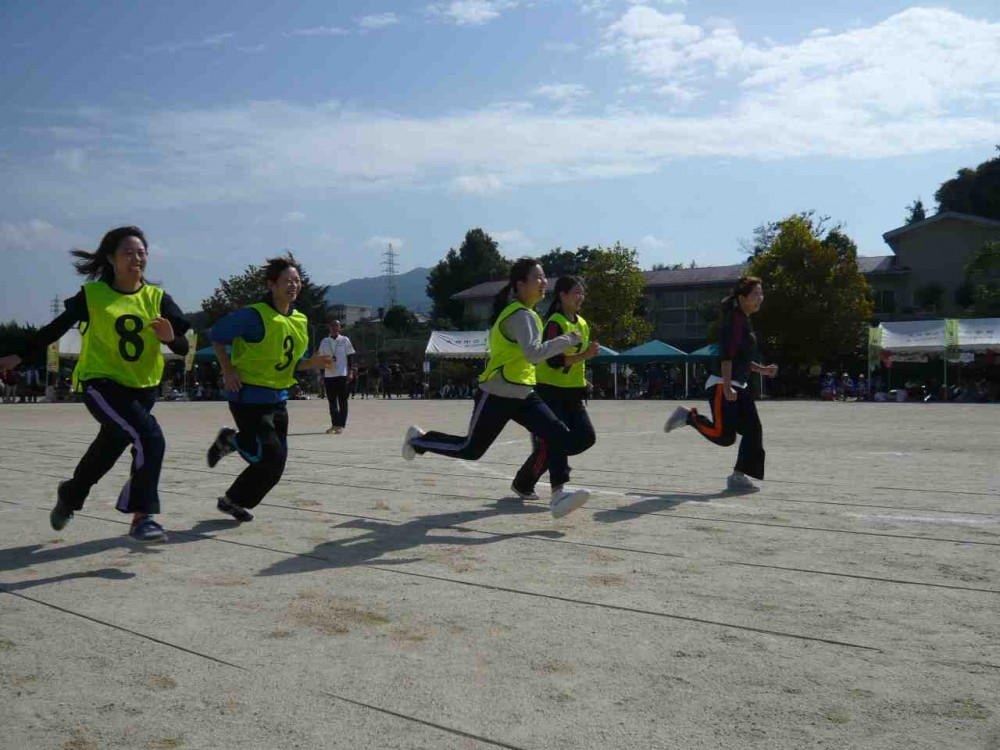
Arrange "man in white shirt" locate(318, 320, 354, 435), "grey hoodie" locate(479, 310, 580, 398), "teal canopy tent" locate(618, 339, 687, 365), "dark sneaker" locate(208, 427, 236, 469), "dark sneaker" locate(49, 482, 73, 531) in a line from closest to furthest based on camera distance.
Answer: "dark sneaker" locate(49, 482, 73, 531), "grey hoodie" locate(479, 310, 580, 398), "dark sneaker" locate(208, 427, 236, 469), "man in white shirt" locate(318, 320, 354, 435), "teal canopy tent" locate(618, 339, 687, 365)

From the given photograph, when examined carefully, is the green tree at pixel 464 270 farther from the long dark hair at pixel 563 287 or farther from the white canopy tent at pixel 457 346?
the long dark hair at pixel 563 287

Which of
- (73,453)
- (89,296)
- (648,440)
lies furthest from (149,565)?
(648,440)

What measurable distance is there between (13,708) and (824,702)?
2431 mm

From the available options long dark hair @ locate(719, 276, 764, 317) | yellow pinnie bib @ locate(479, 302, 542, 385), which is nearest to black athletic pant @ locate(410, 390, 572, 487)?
yellow pinnie bib @ locate(479, 302, 542, 385)

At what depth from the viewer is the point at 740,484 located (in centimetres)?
759

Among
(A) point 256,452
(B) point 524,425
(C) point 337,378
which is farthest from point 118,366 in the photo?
(C) point 337,378

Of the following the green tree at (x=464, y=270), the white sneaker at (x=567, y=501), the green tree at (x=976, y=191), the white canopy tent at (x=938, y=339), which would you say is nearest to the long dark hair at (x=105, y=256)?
the white sneaker at (x=567, y=501)

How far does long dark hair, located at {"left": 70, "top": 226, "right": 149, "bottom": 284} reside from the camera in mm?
5445

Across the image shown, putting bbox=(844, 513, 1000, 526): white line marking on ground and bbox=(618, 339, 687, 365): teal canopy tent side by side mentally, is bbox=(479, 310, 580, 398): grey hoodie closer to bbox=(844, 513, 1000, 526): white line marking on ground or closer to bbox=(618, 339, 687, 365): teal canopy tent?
bbox=(844, 513, 1000, 526): white line marking on ground

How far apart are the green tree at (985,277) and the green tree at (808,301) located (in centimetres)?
589

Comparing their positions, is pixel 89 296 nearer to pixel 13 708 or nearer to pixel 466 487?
pixel 13 708

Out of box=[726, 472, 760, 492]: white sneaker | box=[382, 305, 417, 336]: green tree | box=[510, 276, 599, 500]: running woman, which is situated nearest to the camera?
box=[510, 276, 599, 500]: running woman

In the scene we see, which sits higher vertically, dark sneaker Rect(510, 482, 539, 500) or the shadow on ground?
dark sneaker Rect(510, 482, 539, 500)

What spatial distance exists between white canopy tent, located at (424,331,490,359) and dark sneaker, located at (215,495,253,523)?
33.3 metres
